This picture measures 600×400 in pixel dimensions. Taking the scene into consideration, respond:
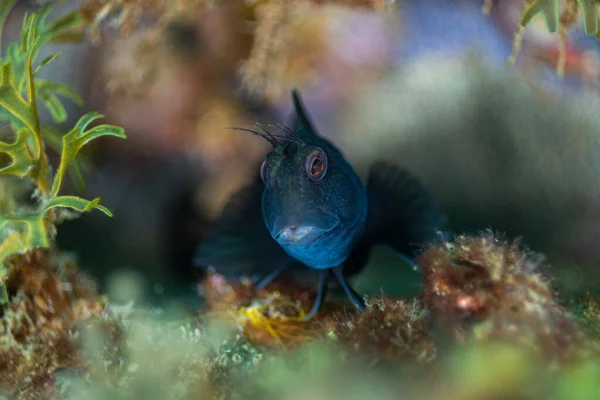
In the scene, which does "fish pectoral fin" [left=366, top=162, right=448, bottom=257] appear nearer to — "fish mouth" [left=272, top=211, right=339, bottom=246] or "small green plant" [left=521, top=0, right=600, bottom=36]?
"fish mouth" [left=272, top=211, right=339, bottom=246]

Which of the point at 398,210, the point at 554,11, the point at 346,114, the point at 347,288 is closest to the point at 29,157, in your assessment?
the point at 347,288

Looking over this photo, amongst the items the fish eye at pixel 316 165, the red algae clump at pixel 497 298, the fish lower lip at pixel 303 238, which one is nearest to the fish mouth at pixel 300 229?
the fish lower lip at pixel 303 238

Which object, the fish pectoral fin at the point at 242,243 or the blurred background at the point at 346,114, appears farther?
the blurred background at the point at 346,114

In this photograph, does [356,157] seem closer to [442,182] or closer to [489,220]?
[442,182]

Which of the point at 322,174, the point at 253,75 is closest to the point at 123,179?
the point at 253,75

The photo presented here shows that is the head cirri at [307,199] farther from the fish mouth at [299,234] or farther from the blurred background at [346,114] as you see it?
the blurred background at [346,114]
